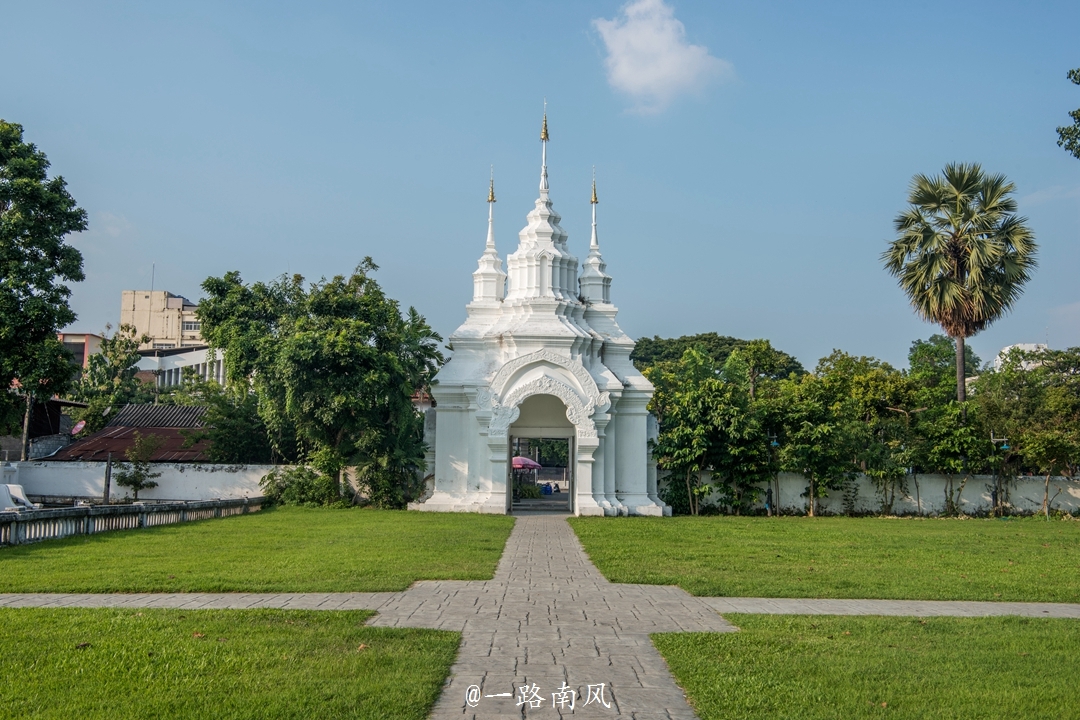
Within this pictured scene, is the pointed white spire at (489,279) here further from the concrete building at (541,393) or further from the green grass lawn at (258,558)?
the green grass lawn at (258,558)

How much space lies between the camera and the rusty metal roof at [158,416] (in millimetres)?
35531

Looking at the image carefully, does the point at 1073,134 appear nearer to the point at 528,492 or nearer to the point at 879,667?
the point at 879,667

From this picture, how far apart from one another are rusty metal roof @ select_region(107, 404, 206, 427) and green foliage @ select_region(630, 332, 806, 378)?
29.6m

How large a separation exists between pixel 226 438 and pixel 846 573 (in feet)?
73.5

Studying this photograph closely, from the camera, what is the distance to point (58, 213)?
70.1 feet

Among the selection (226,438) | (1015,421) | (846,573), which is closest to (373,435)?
(226,438)

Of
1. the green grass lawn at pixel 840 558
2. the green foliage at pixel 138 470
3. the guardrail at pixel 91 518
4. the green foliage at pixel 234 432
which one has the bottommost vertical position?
the green grass lawn at pixel 840 558

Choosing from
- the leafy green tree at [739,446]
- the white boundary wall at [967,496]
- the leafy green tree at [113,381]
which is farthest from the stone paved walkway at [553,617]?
the leafy green tree at [113,381]

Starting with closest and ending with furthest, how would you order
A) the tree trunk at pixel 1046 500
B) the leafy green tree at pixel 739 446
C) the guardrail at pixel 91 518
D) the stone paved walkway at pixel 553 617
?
the stone paved walkway at pixel 553 617
the guardrail at pixel 91 518
the leafy green tree at pixel 739 446
the tree trunk at pixel 1046 500

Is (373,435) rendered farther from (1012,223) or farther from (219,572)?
(1012,223)

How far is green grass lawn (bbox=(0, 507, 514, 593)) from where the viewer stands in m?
10.7

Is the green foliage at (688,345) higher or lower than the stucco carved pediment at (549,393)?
higher

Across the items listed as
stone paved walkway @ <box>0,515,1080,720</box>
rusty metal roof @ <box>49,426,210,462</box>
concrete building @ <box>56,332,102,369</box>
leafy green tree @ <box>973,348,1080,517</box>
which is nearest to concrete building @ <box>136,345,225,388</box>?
concrete building @ <box>56,332,102,369</box>

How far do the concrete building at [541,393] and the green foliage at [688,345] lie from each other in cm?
2929
